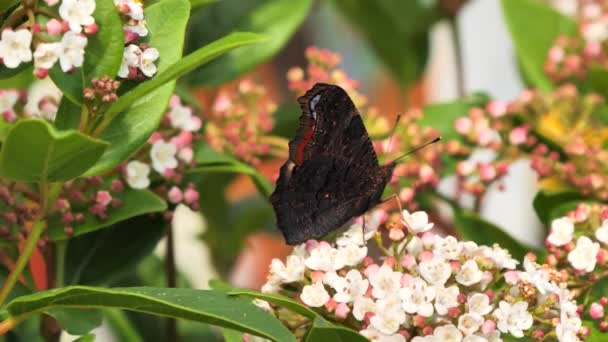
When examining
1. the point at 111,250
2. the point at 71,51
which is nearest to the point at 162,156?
the point at 111,250

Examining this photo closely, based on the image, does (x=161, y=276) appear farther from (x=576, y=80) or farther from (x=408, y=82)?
(x=576, y=80)

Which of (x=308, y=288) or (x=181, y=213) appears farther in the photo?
(x=181, y=213)

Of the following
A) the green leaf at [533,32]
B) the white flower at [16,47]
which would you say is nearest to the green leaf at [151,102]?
the white flower at [16,47]

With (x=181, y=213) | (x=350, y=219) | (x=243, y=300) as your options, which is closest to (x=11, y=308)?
(x=243, y=300)

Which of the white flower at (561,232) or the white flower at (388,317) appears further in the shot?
the white flower at (561,232)

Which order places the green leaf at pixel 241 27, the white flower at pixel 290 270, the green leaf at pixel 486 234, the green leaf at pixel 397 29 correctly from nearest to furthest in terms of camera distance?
the white flower at pixel 290 270, the green leaf at pixel 486 234, the green leaf at pixel 241 27, the green leaf at pixel 397 29

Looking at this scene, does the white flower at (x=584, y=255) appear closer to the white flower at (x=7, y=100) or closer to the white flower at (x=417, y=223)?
the white flower at (x=417, y=223)
